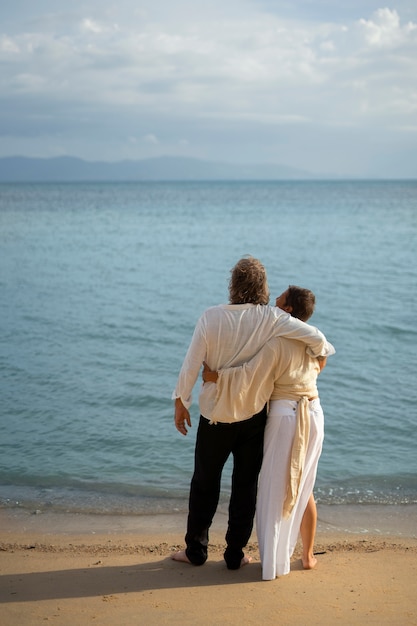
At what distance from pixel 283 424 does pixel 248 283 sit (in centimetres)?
87

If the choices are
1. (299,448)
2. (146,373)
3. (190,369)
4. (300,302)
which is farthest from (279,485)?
(146,373)

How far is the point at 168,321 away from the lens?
15.0 metres

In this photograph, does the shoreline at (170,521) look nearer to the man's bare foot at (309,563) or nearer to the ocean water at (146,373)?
the ocean water at (146,373)

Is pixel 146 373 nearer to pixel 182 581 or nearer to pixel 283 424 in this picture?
pixel 182 581

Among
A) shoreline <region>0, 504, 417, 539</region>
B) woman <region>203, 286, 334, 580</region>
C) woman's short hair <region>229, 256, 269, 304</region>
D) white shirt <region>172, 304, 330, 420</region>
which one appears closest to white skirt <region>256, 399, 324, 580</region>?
woman <region>203, 286, 334, 580</region>

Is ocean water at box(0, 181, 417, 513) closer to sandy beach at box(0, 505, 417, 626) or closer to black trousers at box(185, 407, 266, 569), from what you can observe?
sandy beach at box(0, 505, 417, 626)

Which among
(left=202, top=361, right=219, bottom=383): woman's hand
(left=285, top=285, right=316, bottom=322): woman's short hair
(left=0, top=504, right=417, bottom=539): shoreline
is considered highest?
(left=285, top=285, right=316, bottom=322): woman's short hair

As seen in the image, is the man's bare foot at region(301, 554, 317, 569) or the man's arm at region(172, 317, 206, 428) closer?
the man's arm at region(172, 317, 206, 428)

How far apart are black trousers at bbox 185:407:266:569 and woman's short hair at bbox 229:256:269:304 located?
0.70m

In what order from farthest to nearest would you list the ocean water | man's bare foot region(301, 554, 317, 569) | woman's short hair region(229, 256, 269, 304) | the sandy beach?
the ocean water < man's bare foot region(301, 554, 317, 569) < woman's short hair region(229, 256, 269, 304) < the sandy beach

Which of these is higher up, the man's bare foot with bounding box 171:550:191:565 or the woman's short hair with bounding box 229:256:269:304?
the woman's short hair with bounding box 229:256:269:304

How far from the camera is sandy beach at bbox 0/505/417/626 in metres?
4.05

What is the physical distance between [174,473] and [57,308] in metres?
9.93

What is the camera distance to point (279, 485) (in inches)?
175
